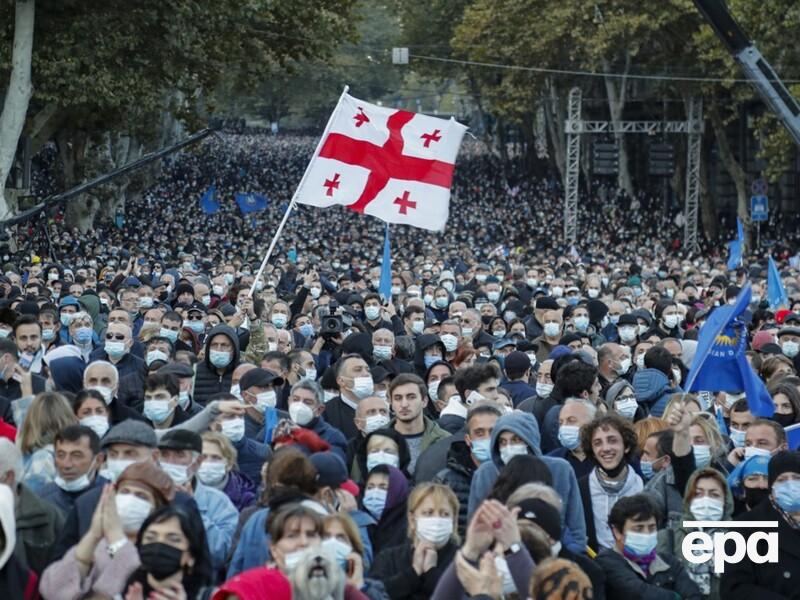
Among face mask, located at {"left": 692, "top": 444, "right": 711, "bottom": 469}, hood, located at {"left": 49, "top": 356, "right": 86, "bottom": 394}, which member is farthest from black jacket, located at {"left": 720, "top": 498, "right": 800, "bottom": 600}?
hood, located at {"left": 49, "top": 356, "right": 86, "bottom": 394}

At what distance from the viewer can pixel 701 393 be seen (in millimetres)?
A: 13680

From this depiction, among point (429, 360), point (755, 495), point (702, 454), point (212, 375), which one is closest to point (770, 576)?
point (755, 495)

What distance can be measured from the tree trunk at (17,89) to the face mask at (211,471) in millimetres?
23291

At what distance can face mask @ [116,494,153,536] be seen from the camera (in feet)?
23.0

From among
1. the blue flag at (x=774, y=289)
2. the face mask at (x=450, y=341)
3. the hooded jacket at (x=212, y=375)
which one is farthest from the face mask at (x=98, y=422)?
the blue flag at (x=774, y=289)

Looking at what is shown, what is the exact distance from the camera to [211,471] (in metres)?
8.74

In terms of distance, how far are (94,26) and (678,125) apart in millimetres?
20903

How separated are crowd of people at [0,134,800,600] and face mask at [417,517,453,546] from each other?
0.01m

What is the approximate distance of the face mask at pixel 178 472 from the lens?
823cm

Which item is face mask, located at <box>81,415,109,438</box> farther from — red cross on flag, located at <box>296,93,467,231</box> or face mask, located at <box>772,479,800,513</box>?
red cross on flag, located at <box>296,93,467,231</box>

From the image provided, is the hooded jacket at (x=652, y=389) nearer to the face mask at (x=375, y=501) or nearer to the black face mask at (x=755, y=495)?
the black face mask at (x=755, y=495)

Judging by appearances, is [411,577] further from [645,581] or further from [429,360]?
[429,360]

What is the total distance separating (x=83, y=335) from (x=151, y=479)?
825 centimetres

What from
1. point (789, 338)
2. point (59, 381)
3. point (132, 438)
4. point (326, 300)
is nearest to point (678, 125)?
point (326, 300)
